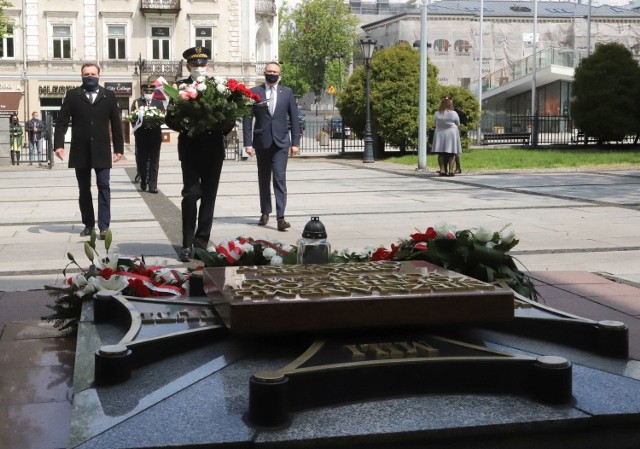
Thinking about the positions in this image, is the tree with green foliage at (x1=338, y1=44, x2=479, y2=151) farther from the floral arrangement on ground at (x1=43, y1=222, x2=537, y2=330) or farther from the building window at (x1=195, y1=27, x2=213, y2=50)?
the floral arrangement on ground at (x1=43, y1=222, x2=537, y2=330)

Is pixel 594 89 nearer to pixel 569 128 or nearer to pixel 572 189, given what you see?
pixel 569 128

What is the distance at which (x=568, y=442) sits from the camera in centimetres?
292

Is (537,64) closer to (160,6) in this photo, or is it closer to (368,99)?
(160,6)

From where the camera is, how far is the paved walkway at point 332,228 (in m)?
4.11

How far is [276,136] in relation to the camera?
10641 millimetres

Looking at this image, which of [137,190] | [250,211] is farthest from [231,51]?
[250,211]

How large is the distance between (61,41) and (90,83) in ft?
144

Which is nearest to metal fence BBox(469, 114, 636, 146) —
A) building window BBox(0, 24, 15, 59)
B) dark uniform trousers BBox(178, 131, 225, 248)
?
building window BBox(0, 24, 15, 59)

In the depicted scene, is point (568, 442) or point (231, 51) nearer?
point (568, 442)

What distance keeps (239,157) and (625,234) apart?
2308 cm

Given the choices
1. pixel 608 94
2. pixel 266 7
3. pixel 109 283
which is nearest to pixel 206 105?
pixel 109 283

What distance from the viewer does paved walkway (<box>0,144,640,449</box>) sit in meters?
4.11

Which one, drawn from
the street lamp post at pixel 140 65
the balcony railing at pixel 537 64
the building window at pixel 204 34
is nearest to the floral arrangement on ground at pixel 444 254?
the balcony railing at pixel 537 64

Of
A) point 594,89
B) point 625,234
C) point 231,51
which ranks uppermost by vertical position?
point 231,51
